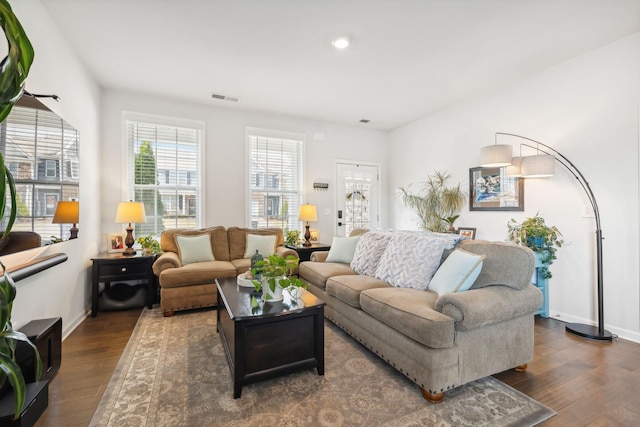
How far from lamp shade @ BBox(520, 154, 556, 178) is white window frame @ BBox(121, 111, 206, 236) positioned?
13.6 feet

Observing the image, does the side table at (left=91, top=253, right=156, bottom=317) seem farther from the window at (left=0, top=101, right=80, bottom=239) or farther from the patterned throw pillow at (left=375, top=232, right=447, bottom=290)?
the patterned throw pillow at (left=375, top=232, right=447, bottom=290)

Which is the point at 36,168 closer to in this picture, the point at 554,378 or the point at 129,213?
the point at 129,213

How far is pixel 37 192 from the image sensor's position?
2.02 m

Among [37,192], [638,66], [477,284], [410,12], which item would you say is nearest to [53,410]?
[37,192]

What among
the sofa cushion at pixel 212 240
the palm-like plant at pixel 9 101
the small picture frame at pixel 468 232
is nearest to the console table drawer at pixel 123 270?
the sofa cushion at pixel 212 240

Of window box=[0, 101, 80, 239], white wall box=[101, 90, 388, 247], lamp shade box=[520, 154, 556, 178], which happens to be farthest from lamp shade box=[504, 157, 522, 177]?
window box=[0, 101, 80, 239]

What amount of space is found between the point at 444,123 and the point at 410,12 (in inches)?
103

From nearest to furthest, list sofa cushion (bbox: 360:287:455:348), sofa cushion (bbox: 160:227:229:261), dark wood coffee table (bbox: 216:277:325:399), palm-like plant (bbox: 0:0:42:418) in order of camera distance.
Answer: palm-like plant (bbox: 0:0:42:418) < sofa cushion (bbox: 360:287:455:348) < dark wood coffee table (bbox: 216:277:325:399) < sofa cushion (bbox: 160:227:229:261)

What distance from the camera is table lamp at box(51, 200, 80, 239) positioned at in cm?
241

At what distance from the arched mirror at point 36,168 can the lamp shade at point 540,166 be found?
431cm

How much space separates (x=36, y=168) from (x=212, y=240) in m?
2.27

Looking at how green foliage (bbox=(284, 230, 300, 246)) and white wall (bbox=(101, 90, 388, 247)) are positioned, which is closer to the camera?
white wall (bbox=(101, 90, 388, 247))

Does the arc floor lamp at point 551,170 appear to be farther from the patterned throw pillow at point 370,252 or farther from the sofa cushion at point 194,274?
the sofa cushion at point 194,274

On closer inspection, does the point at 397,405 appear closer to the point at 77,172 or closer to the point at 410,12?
the point at 410,12
